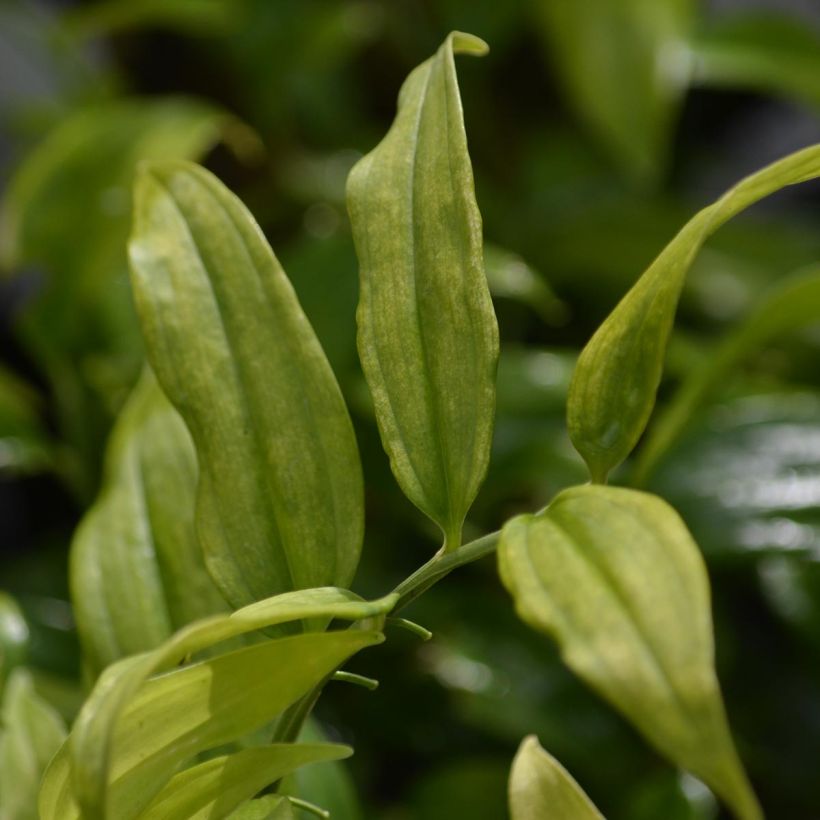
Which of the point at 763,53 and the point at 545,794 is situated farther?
the point at 763,53

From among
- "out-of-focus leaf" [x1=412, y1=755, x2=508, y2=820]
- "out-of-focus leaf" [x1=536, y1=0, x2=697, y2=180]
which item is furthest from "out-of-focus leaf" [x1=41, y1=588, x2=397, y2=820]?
"out-of-focus leaf" [x1=536, y1=0, x2=697, y2=180]

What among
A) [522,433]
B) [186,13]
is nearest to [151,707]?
[522,433]

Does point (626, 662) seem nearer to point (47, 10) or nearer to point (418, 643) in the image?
point (418, 643)

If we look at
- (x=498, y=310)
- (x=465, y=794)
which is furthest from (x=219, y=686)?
(x=498, y=310)

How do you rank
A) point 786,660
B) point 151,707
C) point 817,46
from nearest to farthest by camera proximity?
point 151,707 < point 786,660 < point 817,46

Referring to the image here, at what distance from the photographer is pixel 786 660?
36.5 inches

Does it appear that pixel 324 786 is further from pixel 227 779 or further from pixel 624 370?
pixel 624 370

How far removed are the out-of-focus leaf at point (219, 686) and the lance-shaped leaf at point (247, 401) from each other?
1.8 inches

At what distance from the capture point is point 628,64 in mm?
1053

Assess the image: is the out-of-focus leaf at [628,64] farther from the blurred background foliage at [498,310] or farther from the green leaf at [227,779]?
the green leaf at [227,779]

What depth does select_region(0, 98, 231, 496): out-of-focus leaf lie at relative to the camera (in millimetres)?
851

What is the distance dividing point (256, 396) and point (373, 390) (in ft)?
0.19

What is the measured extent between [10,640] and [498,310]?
0.61 metres

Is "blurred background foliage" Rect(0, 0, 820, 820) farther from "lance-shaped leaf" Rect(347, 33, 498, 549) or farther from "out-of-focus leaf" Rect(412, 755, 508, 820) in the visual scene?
"lance-shaped leaf" Rect(347, 33, 498, 549)
